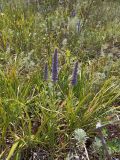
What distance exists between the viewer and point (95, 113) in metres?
2.62

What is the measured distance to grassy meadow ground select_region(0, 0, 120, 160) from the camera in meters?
2.31

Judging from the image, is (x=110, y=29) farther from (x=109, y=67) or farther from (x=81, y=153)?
(x=81, y=153)

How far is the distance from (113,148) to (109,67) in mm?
1388

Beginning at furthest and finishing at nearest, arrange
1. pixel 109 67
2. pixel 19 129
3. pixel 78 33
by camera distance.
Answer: pixel 78 33, pixel 109 67, pixel 19 129

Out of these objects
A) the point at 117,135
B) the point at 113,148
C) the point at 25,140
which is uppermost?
the point at 113,148

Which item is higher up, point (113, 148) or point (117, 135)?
point (113, 148)

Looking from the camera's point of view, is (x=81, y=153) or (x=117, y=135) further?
(x=117, y=135)

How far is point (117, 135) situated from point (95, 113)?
27 centimetres

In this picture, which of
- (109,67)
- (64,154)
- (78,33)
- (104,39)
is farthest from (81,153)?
(104,39)

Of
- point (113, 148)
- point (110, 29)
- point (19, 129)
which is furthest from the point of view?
point (110, 29)

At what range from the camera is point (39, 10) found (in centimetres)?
464

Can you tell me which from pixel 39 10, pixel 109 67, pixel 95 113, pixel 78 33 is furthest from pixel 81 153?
pixel 39 10

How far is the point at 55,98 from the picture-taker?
2721mm

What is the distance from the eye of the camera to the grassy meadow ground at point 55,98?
2.31 meters
